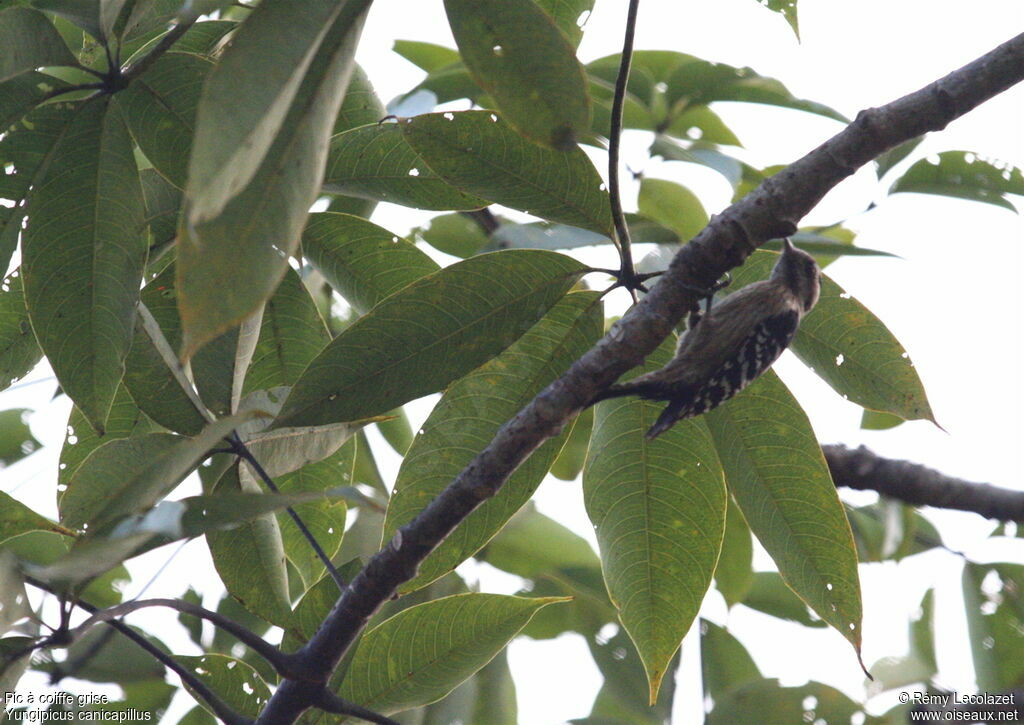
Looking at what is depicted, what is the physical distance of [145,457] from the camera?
6.01 ft

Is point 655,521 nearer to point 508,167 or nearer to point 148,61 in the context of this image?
point 508,167

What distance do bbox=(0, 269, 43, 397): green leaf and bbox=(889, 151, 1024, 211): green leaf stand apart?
8.49 feet

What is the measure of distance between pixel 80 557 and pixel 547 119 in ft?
2.95

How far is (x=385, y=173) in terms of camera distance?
2.15 m

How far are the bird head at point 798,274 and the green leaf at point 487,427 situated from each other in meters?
0.74

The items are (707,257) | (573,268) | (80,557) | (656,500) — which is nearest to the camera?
(80,557)

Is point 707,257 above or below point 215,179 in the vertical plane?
above

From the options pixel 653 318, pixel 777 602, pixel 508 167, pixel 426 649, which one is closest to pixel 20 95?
pixel 508 167

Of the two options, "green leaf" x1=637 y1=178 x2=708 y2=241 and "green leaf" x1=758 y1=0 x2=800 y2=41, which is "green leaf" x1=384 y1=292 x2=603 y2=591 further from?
"green leaf" x1=637 y1=178 x2=708 y2=241

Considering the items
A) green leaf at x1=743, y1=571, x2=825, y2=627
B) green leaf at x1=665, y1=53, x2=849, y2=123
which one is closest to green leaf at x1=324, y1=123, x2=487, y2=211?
green leaf at x1=665, y1=53, x2=849, y2=123

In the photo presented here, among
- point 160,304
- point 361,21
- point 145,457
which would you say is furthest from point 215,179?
point 160,304

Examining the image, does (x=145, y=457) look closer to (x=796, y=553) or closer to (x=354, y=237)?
(x=354, y=237)

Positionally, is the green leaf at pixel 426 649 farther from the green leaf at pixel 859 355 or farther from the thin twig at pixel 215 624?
the green leaf at pixel 859 355

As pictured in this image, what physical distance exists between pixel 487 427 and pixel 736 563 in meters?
1.42
